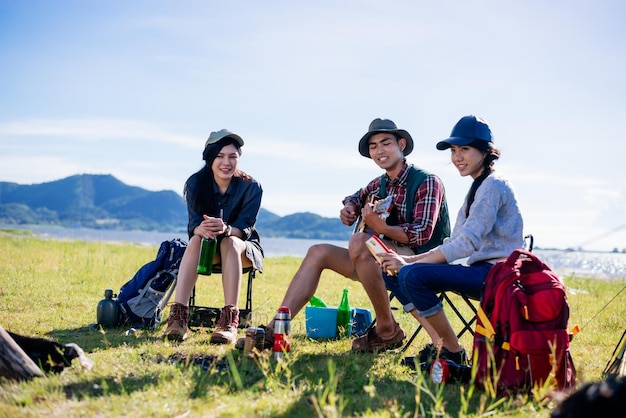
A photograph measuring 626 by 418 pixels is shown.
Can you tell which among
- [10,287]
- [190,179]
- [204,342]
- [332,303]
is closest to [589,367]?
[204,342]

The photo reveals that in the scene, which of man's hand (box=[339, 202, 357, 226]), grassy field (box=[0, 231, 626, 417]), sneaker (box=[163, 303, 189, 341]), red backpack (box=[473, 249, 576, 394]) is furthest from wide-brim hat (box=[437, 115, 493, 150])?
sneaker (box=[163, 303, 189, 341])

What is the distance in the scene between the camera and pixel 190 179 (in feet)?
18.3

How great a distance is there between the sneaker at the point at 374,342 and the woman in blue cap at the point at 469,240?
72 centimetres

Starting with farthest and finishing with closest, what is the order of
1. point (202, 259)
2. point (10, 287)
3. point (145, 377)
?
point (10, 287), point (202, 259), point (145, 377)

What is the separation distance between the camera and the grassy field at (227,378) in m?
2.89

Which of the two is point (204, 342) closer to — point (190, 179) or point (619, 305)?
point (190, 179)

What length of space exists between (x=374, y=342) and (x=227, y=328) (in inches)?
44.8

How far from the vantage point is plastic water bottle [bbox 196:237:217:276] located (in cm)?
507

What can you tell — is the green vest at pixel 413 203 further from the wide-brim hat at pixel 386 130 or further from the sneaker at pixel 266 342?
the sneaker at pixel 266 342

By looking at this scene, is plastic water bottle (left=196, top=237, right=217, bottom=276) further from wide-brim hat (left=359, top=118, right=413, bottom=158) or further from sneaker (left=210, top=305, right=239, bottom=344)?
wide-brim hat (left=359, top=118, right=413, bottom=158)

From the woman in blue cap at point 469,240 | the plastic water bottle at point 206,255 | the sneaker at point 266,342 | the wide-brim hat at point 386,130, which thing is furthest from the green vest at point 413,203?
the plastic water bottle at point 206,255

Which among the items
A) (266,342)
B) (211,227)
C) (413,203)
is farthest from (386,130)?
(266,342)

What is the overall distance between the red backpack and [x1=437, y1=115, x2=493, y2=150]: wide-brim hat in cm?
95

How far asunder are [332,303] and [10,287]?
13.1 ft
